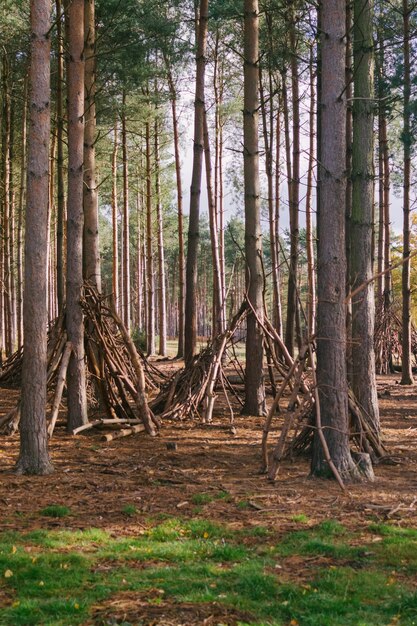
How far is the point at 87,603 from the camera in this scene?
13.2 ft

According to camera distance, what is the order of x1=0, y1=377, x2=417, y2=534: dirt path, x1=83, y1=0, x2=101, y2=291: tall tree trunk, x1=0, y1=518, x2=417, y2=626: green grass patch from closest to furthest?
x1=0, y1=518, x2=417, y2=626: green grass patch
x1=0, y1=377, x2=417, y2=534: dirt path
x1=83, y1=0, x2=101, y2=291: tall tree trunk

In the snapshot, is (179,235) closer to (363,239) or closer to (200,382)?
(200,382)

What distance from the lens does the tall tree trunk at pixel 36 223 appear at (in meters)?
7.04

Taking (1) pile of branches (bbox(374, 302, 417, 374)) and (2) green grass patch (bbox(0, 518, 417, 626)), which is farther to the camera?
(1) pile of branches (bbox(374, 302, 417, 374))

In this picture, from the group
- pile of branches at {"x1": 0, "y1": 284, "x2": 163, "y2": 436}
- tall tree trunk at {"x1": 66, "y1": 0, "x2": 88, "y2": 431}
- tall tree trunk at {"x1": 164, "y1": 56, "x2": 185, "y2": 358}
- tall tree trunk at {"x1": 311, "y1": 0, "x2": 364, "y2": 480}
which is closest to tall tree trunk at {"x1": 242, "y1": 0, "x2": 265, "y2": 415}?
pile of branches at {"x1": 0, "y1": 284, "x2": 163, "y2": 436}

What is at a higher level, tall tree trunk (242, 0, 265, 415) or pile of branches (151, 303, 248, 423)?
tall tree trunk (242, 0, 265, 415)

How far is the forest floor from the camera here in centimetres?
398

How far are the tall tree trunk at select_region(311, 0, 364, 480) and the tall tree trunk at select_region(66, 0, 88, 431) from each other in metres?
3.50

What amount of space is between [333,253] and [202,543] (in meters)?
3.01

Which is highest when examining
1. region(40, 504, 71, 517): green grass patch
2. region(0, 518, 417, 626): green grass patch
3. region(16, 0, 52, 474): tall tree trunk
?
region(16, 0, 52, 474): tall tree trunk

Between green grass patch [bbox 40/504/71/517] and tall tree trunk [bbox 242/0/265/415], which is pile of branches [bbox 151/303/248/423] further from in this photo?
green grass patch [bbox 40/504/71/517]

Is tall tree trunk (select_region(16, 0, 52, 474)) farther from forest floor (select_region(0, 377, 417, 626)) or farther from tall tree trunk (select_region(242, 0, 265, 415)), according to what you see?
tall tree trunk (select_region(242, 0, 265, 415))

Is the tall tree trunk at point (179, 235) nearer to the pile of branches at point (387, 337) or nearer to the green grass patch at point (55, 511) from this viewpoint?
the pile of branches at point (387, 337)

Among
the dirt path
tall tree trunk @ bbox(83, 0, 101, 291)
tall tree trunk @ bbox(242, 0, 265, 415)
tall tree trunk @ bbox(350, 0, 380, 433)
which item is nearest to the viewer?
the dirt path
